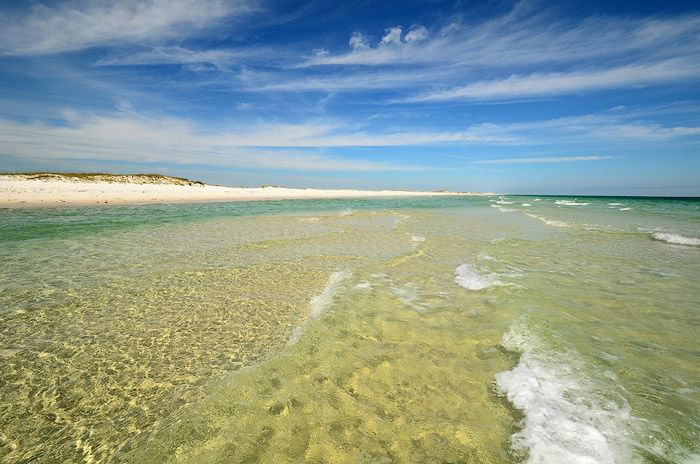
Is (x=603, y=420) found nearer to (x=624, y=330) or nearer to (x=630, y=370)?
(x=630, y=370)

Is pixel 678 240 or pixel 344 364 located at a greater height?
pixel 678 240

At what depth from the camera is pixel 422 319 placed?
491 cm

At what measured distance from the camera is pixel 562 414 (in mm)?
2801

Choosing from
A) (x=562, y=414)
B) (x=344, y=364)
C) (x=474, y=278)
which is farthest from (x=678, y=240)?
(x=344, y=364)

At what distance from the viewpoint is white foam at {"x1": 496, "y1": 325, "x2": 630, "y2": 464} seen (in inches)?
95.2

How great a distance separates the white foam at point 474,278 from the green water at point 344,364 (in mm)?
70

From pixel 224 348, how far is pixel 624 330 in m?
5.53

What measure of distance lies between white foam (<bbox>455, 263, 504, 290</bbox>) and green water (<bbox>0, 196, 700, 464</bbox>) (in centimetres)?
7

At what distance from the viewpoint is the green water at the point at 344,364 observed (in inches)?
99.2

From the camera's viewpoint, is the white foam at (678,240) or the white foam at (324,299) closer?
the white foam at (324,299)

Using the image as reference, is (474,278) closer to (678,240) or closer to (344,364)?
(344,364)

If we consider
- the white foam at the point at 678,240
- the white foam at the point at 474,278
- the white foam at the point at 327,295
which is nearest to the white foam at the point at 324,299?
the white foam at the point at 327,295

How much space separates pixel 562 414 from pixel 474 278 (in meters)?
4.20

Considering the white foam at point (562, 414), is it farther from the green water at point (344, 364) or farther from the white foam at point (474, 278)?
the white foam at point (474, 278)
